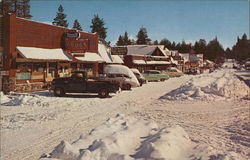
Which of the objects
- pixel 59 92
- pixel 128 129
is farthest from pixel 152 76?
pixel 128 129

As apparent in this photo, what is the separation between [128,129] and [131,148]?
1.31 m

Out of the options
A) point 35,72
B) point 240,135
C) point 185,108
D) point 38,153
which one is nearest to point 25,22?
point 35,72

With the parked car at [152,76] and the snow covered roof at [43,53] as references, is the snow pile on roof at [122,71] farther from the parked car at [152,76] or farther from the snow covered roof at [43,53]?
the parked car at [152,76]

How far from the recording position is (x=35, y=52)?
73.5 ft

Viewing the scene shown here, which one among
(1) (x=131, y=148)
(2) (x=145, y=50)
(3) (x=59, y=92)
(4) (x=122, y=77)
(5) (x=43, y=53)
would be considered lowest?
(1) (x=131, y=148)

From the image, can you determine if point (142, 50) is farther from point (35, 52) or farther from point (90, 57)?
point (35, 52)

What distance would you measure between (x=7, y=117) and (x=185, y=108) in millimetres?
8652

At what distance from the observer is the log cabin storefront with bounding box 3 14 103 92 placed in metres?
20.9

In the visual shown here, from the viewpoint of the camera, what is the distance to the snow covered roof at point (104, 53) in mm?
36816

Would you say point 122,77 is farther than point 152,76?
No

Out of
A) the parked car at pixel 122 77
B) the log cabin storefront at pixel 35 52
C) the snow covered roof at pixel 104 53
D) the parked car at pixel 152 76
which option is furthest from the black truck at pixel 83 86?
the snow covered roof at pixel 104 53

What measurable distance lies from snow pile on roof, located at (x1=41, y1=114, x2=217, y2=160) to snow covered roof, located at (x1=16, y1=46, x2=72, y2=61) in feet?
51.5

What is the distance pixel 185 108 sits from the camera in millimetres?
13883

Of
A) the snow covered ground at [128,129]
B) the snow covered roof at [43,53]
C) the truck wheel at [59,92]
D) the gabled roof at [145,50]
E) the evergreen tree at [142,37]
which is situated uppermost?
the evergreen tree at [142,37]
